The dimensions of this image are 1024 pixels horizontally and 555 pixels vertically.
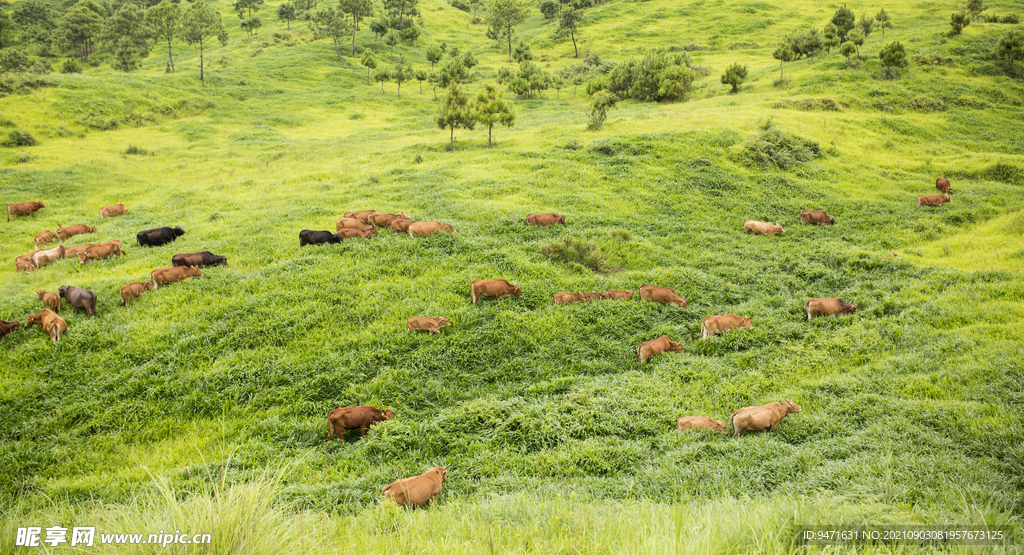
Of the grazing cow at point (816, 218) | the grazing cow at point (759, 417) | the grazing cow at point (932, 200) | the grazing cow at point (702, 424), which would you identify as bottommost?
the grazing cow at point (702, 424)

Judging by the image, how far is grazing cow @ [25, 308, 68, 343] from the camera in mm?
8844

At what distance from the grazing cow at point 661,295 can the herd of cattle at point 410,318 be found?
1 centimetres

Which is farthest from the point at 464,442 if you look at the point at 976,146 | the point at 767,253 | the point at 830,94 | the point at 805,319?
the point at 830,94

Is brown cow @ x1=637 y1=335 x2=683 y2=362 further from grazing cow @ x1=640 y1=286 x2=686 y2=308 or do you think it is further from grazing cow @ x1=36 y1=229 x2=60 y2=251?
grazing cow @ x1=36 y1=229 x2=60 y2=251

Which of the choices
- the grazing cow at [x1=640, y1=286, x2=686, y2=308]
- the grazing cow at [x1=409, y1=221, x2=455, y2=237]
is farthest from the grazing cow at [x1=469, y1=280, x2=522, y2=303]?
the grazing cow at [x1=409, y1=221, x2=455, y2=237]

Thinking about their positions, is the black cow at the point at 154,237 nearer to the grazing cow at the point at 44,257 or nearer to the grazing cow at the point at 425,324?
the grazing cow at the point at 44,257

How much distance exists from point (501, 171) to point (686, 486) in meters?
18.3

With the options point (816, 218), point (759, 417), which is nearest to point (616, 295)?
point (759, 417)

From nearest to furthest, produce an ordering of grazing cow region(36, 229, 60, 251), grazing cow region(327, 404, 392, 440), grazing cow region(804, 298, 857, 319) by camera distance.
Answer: grazing cow region(327, 404, 392, 440) → grazing cow region(804, 298, 857, 319) → grazing cow region(36, 229, 60, 251)

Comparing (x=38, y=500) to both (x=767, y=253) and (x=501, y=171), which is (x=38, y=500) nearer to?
(x=767, y=253)

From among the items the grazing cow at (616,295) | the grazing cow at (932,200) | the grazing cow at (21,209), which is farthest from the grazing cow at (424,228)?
the grazing cow at (932,200)

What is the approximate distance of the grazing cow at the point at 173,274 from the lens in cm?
1120

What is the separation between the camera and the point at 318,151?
29562 millimetres

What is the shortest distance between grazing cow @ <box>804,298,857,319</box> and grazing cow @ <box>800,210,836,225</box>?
771 cm
